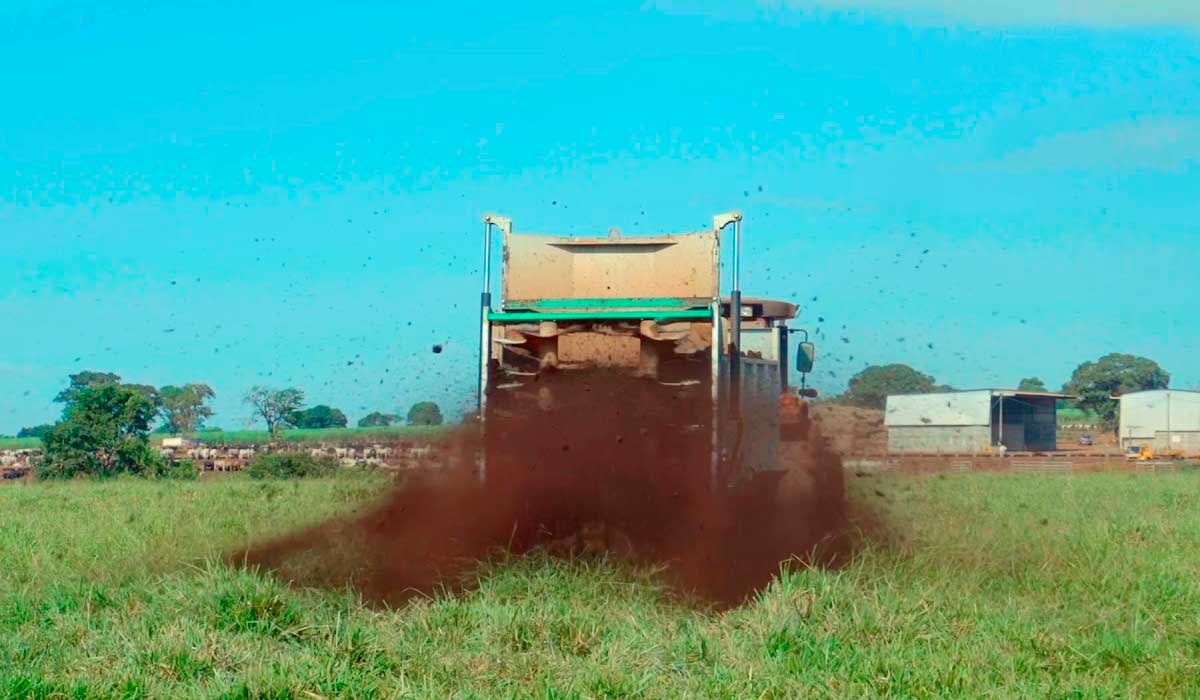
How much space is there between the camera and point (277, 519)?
15.3 meters

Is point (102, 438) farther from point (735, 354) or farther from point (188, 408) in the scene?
point (735, 354)

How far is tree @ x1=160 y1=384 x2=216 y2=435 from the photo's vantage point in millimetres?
41250

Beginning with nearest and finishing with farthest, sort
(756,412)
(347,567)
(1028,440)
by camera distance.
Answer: (347,567) → (756,412) → (1028,440)

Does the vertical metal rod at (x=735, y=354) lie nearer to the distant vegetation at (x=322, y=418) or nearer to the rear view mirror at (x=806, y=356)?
the rear view mirror at (x=806, y=356)

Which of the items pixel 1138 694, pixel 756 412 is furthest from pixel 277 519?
pixel 1138 694

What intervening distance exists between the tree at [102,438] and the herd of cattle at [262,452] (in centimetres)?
110

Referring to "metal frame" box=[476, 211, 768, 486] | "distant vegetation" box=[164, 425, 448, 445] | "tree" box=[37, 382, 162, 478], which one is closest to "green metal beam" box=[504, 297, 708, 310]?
"metal frame" box=[476, 211, 768, 486]

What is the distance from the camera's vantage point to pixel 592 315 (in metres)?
11.2

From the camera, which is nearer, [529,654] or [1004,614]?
[529,654]

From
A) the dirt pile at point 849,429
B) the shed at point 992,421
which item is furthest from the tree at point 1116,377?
the dirt pile at point 849,429

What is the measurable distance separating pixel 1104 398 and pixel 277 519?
52407mm

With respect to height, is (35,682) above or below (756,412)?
below

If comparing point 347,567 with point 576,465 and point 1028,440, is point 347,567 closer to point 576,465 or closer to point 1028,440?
point 576,465

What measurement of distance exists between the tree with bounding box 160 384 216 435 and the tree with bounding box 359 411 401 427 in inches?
999
